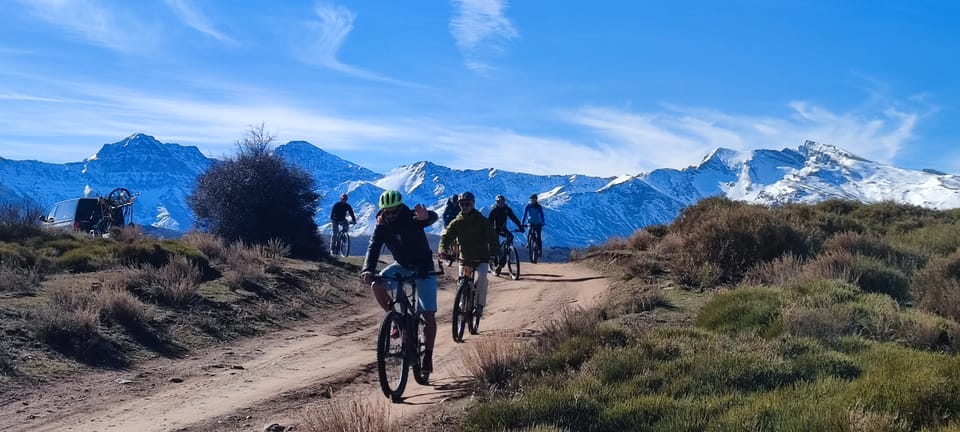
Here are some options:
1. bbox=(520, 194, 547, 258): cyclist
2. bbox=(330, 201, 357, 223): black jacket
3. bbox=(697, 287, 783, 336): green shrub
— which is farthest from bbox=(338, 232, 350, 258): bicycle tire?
bbox=(697, 287, 783, 336): green shrub

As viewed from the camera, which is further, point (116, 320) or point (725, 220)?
point (725, 220)

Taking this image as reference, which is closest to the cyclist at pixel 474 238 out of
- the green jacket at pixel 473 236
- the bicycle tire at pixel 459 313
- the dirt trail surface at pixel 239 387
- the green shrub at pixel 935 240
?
the green jacket at pixel 473 236

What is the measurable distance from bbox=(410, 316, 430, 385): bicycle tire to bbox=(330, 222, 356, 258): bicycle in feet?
54.1

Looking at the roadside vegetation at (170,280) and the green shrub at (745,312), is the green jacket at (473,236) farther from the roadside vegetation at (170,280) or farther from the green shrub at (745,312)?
the roadside vegetation at (170,280)

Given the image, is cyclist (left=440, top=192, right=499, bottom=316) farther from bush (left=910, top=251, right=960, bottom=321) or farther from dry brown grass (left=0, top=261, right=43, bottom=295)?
dry brown grass (left=0, top=261, right=43, bottom=295)

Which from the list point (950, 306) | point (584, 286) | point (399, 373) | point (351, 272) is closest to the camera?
point (399, 373)

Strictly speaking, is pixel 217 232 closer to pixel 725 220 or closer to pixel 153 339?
pixel 153 339

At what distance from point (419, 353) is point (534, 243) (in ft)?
50.3

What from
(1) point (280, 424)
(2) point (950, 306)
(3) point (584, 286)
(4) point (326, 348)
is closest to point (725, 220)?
(3) point (584, 286)

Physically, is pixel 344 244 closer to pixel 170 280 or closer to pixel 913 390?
pixel 170 280

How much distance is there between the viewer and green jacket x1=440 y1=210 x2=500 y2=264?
12016 millimetres

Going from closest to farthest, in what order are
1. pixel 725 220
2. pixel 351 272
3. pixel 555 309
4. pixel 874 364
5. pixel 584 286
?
pixel 874 364 → pixel 555 309 → pixel 725 220 → pixel 584 286 → pixel 351 272

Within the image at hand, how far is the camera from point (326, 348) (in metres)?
11.5

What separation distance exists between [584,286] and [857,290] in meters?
7.57
